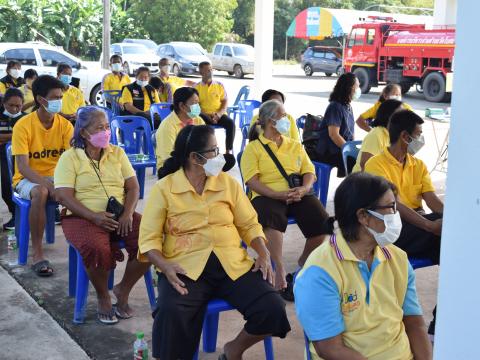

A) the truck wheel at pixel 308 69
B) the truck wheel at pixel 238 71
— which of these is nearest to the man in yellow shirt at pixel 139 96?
the truck wheel at pixel 238 71

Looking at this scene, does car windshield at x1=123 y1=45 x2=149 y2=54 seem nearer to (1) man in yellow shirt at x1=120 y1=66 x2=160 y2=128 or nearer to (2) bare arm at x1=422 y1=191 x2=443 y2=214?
(1) man in yellow shirt at x1=120 y1=66 x2=160 y2=128

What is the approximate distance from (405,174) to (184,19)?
116 feet

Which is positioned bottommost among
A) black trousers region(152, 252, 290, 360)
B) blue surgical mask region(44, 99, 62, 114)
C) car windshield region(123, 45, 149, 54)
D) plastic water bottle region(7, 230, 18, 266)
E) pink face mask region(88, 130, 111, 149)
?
plastic water bottle region(7, 230, 18, 266)

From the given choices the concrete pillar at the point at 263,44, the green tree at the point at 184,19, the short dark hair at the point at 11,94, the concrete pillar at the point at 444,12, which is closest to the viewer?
the short dark hair at the point at 11,94

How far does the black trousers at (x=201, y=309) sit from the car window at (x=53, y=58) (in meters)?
13.6

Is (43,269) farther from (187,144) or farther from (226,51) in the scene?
(226,51)

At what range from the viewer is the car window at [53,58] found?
628 inches

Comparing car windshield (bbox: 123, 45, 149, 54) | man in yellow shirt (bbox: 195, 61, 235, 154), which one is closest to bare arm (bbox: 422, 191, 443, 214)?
man in yellow shirt (bbox: 195, 61, 235, 154)

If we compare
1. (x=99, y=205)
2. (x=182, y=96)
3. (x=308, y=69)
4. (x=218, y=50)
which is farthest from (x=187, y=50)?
(x=99, y=205)

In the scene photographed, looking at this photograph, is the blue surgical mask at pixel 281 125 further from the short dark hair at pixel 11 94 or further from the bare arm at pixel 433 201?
the short dark hair at pixel 11 94

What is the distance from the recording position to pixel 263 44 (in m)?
14.8

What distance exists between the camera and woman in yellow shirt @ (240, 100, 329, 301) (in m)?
4.58

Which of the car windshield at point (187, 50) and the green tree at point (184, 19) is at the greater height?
the green tree at point (184, 19)

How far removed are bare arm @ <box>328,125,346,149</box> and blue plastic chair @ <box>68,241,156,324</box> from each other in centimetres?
273
